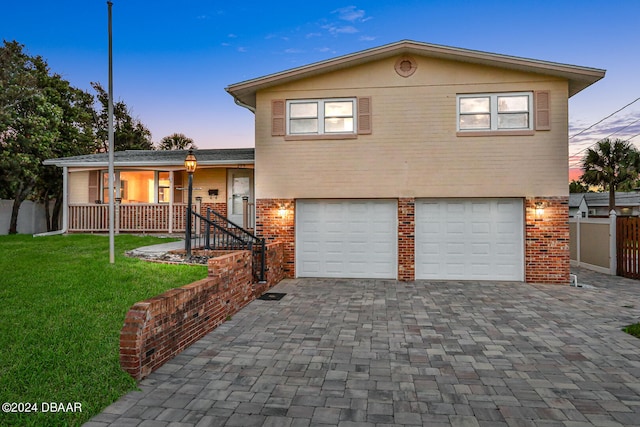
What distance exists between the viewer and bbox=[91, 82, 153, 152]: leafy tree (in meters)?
27.8

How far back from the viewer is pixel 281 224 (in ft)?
36.0

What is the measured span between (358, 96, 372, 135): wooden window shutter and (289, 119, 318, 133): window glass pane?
132 centimetres

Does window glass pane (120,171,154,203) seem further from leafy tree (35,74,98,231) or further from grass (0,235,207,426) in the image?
grass (0,235,207,426)

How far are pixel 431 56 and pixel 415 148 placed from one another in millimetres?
2667

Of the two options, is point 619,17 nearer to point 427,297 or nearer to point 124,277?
point 427,297

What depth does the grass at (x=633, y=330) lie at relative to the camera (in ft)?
18.2

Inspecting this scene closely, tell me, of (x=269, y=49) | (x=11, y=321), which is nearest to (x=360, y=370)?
(x=11, y=321)

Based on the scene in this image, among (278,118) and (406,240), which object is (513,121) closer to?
(406,240)

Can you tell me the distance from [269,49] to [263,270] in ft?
47.6

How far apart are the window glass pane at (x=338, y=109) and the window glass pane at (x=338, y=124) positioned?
0.50 feet

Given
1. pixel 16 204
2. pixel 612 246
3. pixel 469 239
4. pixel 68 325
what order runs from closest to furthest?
pixel 68 325 → pixel 469 239 → pixel 612 246 → pixel 16 204

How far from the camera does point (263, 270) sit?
29.1ft

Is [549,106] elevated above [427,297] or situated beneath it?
elevated above

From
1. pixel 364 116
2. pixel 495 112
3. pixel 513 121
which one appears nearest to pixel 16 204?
pixel 364 116
